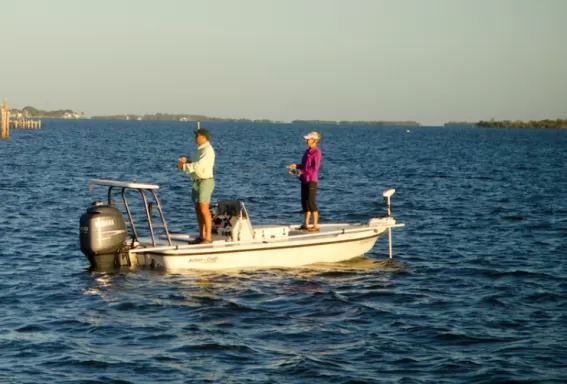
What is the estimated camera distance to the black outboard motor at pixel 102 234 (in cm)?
1535

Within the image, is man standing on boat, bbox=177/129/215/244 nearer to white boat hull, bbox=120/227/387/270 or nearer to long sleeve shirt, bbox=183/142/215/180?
long sleeve shirt, bbox=183/142/215/180

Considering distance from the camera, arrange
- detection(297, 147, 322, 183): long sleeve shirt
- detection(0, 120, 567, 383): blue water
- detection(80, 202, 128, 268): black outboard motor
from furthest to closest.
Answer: detection(297, 147, 322, 183): long sleeve shirt < detection(80, 202, 128, 268): black outboard motor < detection(0, 120, 567, 383): blue water

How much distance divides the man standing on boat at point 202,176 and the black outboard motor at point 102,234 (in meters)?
1.32

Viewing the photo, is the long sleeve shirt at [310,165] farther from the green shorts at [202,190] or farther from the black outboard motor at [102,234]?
the black outboard motor at [102,234]

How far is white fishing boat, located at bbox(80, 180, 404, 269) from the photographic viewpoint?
1546 cm

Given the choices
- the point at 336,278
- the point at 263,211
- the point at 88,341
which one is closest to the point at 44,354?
the point at 88,341

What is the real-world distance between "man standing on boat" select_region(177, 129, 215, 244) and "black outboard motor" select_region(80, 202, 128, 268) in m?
1.32

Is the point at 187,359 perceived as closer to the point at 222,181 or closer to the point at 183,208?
the point at 183,208

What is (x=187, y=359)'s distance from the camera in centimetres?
1116

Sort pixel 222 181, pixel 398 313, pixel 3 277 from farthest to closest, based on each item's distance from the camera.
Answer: pixel 222 181
pixel 3 277
pixel 398 313

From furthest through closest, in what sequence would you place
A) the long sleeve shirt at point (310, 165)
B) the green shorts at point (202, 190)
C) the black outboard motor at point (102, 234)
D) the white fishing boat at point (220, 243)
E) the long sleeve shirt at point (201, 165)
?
1. the long sleeve shirt at point (310, 165)
2. the green shorts at point (202, 190)
3. the long sleeve shirt at point (201, 165)
4. the white fishing boat at point (220, 243)
5. the black outboard motor at point (102, 234)

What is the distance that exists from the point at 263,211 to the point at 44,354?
16.4 metres

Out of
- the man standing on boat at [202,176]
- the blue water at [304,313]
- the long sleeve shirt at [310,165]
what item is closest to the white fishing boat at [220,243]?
the blue water at [304,313]

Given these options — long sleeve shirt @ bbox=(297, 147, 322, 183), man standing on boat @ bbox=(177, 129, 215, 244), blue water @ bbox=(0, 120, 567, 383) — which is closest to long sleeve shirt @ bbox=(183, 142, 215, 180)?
man standing on boat @ bbox=(177, 129, 215, 244)
